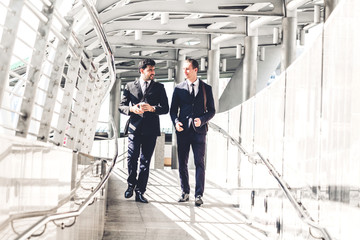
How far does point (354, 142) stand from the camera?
3.48 metres

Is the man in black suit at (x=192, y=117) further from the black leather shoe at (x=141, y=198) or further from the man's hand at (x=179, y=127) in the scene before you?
the black leather shoe at (x=141, y=198)

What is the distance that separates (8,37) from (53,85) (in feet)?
4.30

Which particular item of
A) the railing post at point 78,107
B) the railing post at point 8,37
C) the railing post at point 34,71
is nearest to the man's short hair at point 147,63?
the railing post at point 78,107

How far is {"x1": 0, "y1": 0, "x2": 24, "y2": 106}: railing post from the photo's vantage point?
3127 mm

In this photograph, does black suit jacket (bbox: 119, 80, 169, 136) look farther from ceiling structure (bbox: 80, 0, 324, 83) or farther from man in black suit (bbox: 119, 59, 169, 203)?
ceiling structure (bbox: 80, 0, 324, 83)

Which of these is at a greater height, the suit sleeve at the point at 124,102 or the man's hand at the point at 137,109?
the suit sleeve at the point at 124,102

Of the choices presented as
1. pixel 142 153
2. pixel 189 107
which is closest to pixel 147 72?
pixel 189 107

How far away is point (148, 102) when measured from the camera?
818cm

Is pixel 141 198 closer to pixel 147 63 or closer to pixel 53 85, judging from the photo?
pixel 147 63

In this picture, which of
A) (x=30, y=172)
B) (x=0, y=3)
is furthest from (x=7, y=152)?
(x=0, y=3)

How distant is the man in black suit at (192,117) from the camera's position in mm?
8070

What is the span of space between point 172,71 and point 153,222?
909 inches

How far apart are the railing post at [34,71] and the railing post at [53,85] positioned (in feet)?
1.61

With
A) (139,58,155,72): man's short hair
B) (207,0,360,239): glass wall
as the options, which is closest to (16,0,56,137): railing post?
(207,0,360,239): glass wall
